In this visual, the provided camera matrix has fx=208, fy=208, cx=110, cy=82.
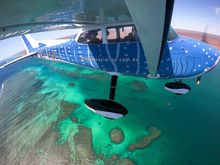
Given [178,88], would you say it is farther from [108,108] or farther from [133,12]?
[133,12]

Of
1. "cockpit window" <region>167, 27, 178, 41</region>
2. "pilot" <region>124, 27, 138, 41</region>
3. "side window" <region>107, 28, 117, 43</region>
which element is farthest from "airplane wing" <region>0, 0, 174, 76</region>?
"cockpit window" <region>167, 27, 178, 41</region>

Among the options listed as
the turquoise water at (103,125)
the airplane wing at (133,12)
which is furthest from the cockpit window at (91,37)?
the turquoise water at (103,125)

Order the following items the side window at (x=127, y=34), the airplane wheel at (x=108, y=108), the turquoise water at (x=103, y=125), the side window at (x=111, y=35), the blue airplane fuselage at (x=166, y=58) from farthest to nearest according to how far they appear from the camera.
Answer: the turquoise water at (x=103, y=125)
the airplane wheel at (x=108, y=108)
the side window at (x=111, y=35)
the side window at (x=127, y=34)
the blue airplane fuselage at (x=166, y=58)

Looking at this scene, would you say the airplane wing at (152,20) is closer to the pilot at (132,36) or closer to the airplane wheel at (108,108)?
the pilot at (132,36)

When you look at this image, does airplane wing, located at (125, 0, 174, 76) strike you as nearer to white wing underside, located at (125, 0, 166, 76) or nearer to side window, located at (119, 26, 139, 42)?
white wing underside, located at (125, 0, 166, 76)

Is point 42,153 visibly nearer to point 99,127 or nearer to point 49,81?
point 99,127

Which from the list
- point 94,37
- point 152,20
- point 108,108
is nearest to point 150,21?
point 152,20
